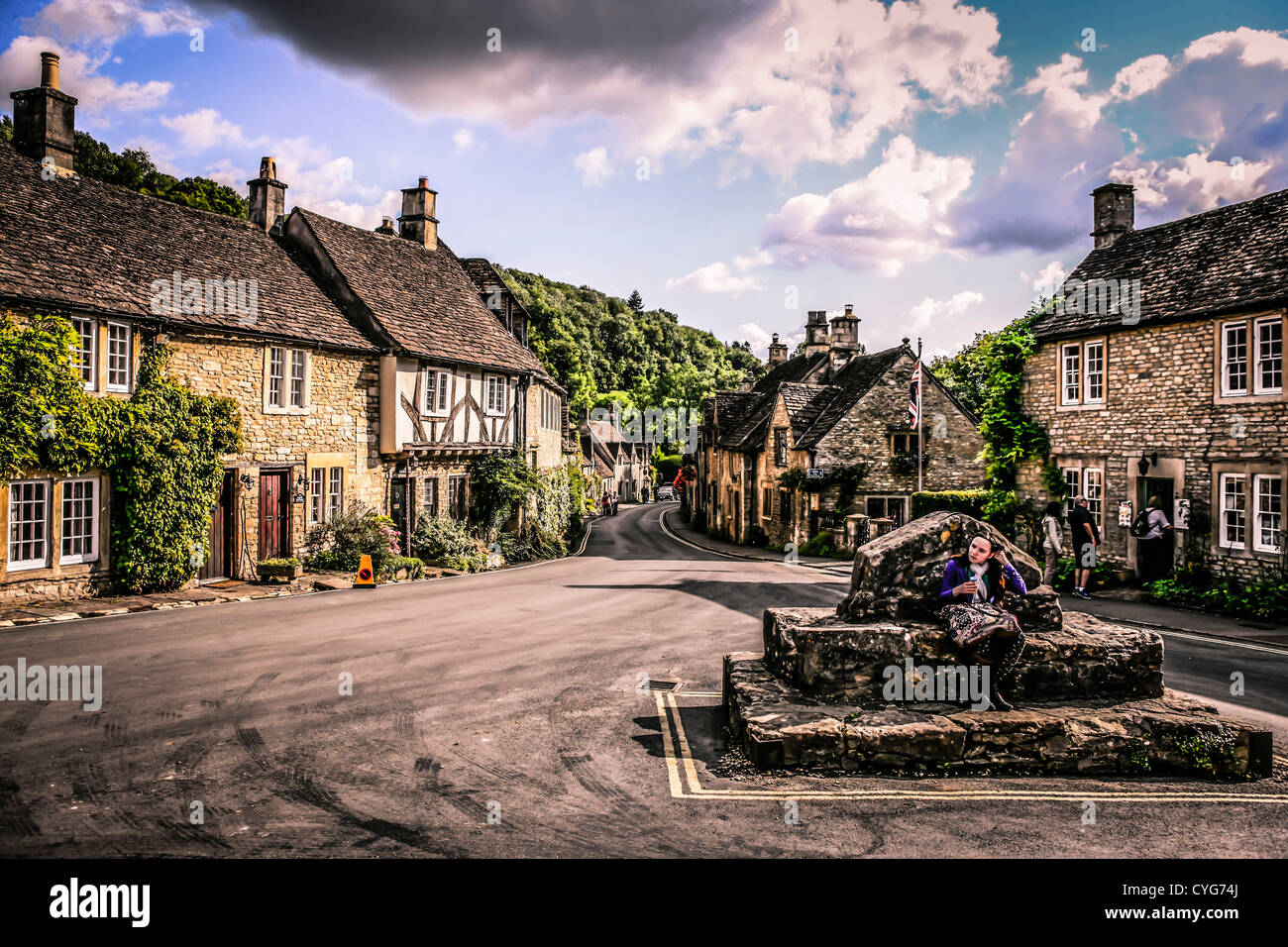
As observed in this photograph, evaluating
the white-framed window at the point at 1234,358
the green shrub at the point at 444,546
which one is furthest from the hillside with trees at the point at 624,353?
the white-framed window at the point at 1234,358

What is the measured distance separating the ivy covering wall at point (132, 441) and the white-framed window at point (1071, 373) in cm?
2110

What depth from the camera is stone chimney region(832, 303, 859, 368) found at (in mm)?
40344

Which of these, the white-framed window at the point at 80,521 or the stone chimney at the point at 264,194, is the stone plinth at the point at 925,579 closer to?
the white-framed window at the point at 80,521

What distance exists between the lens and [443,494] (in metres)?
26.3

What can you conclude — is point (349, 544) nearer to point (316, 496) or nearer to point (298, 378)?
point (316, 496)

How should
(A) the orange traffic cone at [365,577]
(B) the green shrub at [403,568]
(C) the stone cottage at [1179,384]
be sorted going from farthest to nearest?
(B) the green shrub at [403,568] < (A) the orange traffic cone at [365,577] < (C) the stone cottage at [1179,384]

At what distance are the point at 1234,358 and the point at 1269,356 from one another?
2.58ft

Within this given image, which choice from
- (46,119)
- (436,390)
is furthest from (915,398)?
(46,119)

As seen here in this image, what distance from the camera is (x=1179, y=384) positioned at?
18.0 metres

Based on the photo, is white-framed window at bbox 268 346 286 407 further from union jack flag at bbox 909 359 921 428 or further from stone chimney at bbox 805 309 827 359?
stone chimney at bbox 805 309 827 359

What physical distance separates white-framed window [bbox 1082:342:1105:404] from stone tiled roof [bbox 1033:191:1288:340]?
542 mm

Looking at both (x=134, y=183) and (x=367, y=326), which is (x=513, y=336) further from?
(x=134, y=183)

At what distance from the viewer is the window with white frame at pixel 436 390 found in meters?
25.2
